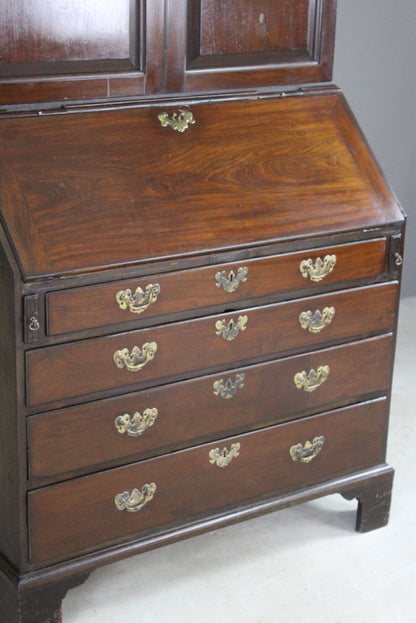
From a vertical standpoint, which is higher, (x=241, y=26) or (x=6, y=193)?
(x=241, y=26)

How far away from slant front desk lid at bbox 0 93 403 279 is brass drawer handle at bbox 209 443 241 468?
540 mm

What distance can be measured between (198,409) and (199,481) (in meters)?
0.20

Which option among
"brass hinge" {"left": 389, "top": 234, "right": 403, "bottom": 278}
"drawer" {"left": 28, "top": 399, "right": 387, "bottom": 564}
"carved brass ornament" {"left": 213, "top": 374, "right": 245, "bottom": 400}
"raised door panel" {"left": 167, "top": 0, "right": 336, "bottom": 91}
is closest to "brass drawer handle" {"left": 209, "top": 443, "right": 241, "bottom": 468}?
"drawer" {"left": 28, "top": 399, "right": 387, "bottom": 564}

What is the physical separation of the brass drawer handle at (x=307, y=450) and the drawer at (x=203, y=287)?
452mm

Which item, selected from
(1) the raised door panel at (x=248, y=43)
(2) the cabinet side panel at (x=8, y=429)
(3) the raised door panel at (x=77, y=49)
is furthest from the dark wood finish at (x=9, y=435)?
(1) the raised door panel at (x=248, y=43)

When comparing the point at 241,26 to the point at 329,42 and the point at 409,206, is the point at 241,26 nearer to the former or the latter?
the point at 329,42

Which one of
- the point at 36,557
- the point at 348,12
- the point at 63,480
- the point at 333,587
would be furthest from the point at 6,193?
the point at 348,12

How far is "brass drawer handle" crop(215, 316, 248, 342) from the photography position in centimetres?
260

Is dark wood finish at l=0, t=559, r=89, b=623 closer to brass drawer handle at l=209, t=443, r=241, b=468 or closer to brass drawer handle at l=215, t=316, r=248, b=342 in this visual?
brass drawer handle at l=209, t=443, r=241, b=468

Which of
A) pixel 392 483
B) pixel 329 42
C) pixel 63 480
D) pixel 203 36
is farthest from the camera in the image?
pixel 392 483

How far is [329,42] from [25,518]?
148 centimetres

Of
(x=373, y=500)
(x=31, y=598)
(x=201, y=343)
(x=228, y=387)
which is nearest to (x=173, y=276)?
(x=201, y=343)

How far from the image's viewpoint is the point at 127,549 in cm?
→ 266

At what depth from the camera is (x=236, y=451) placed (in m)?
2.76
